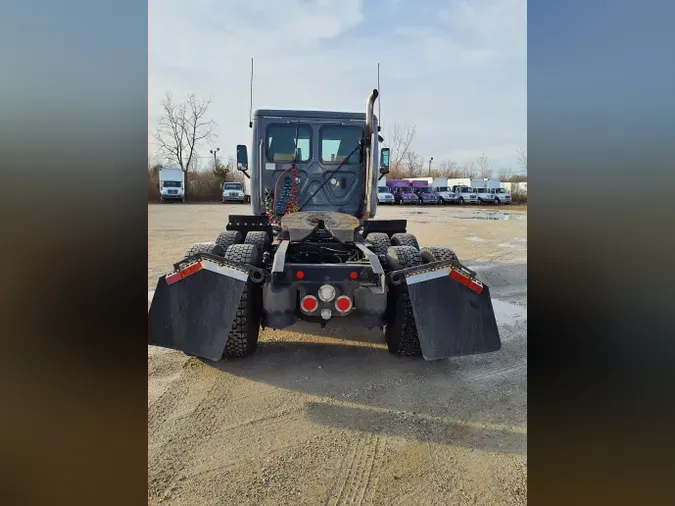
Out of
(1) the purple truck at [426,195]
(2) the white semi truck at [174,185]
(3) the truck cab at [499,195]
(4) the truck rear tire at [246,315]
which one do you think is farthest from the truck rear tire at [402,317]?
(3) the truck cab at [499,195]

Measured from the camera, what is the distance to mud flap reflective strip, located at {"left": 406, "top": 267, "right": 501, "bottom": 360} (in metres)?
3.75

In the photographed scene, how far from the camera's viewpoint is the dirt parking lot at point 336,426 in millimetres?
2533

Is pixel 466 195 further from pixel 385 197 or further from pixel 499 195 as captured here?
pixel 385 197

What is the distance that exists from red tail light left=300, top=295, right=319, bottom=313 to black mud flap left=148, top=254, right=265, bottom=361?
1.54 feet

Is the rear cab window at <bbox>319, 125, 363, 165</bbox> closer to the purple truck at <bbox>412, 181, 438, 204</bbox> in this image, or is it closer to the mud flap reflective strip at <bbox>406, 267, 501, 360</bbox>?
the mud flap reflective strip at <bbox>406, 267, 501, 360</bbox>

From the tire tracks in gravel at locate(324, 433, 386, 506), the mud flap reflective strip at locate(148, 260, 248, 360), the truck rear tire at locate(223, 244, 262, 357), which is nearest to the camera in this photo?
the tire tracks in gravel at locate(324, 433, 386, 506)

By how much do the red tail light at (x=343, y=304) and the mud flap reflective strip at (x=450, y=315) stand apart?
1.80ft

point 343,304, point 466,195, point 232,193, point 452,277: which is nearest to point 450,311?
point 452,277

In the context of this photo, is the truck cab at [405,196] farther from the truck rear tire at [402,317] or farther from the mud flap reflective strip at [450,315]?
the mud flap reflective strip at [450,315]

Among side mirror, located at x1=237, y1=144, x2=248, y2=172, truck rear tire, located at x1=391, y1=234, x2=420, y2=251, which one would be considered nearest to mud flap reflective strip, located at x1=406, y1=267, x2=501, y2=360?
truck rear tire, located at x1=391, y1=234, x2=420, y2=251

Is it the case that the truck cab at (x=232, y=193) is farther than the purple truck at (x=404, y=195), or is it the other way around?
the purple truck at (x=404, y=195)
